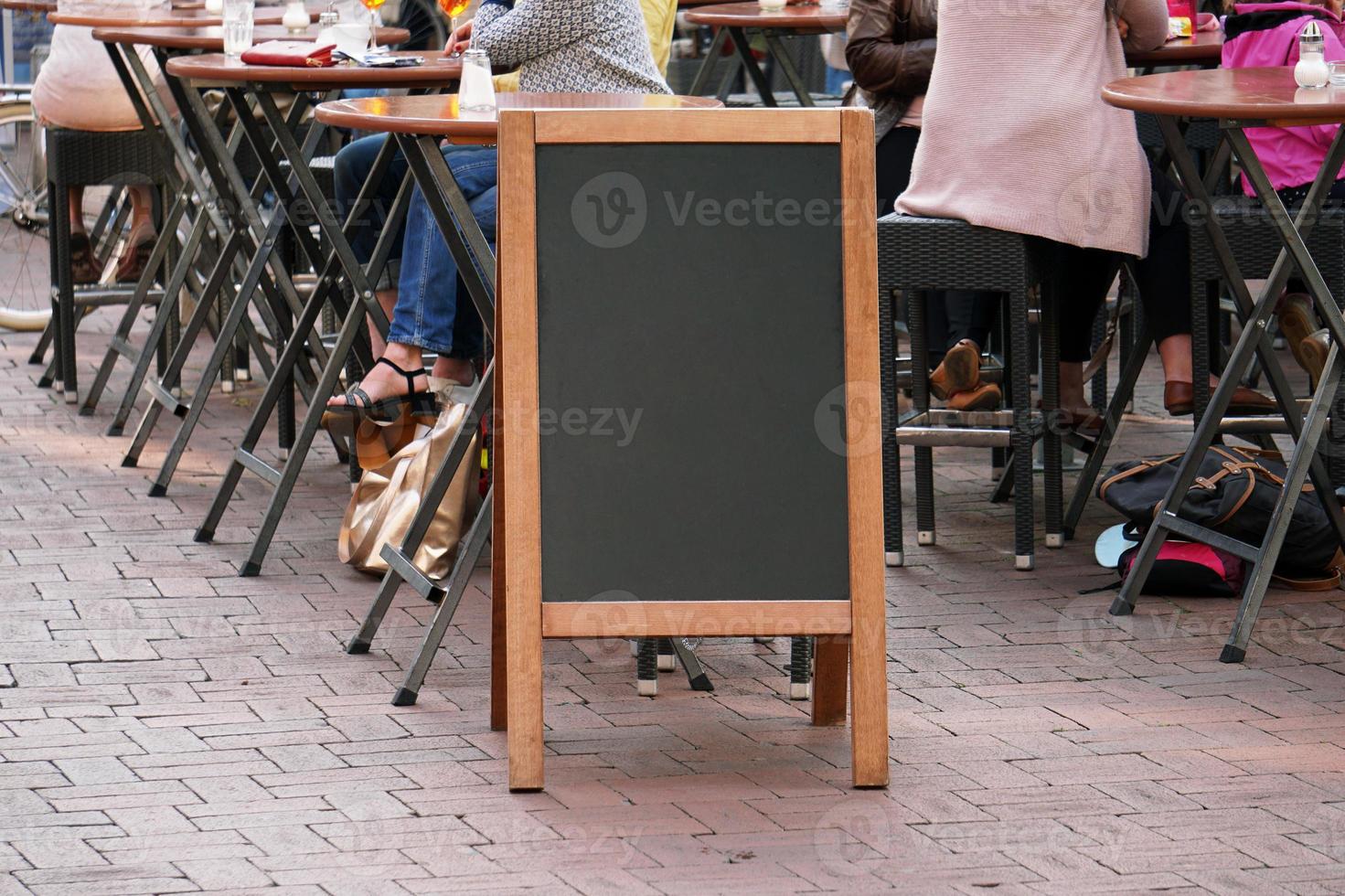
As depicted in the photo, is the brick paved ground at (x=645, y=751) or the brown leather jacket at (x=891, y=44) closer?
the brick paved ground at (x=645, y=751)

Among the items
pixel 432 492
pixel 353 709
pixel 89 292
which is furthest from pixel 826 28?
pixel 353 709

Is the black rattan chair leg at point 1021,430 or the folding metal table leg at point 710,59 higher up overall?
the folding metal table leg at point 710,59

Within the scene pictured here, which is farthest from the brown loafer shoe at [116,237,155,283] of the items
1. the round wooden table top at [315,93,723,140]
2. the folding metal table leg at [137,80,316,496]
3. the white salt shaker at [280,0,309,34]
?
the round wooden table top at [315,93,723,140]

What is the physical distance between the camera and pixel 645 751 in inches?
142

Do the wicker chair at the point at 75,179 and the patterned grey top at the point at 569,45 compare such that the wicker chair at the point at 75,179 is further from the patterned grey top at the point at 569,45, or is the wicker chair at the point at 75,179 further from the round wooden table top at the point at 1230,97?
the round wooden table top at the point at 1230,97

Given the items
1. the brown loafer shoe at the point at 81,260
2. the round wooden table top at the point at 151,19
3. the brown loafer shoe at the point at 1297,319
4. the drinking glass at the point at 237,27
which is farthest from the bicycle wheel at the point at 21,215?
the brown loafer shoe at the point at 1297,319

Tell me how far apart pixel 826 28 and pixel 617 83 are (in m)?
2.15

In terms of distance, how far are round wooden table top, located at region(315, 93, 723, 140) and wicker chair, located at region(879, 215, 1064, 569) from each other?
0.68m

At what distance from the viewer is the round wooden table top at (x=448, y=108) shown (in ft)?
12.2

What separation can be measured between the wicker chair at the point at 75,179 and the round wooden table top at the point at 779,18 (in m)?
1.90

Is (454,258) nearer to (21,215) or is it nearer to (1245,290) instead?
(1245,290)

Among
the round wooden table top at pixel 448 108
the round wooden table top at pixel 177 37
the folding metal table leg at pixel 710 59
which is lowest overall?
the folding metal table leg at pixel 710 59

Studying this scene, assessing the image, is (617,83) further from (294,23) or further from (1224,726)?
(1224,726)

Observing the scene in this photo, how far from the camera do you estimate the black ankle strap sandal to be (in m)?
4.95
